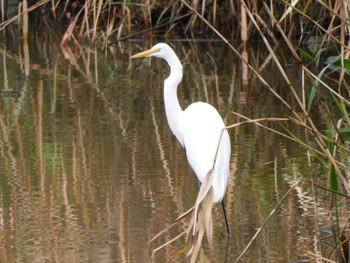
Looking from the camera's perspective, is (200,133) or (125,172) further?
(125,172)

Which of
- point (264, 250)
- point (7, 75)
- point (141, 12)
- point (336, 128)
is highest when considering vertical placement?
point (141, 12)

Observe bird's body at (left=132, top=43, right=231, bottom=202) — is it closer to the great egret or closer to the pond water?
the great egret

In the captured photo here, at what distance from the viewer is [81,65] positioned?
31.8 ft

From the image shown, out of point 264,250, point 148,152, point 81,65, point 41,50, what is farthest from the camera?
point 41,50

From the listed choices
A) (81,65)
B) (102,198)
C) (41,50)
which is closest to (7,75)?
(81,65)

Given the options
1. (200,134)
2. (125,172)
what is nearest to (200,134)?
(200,134)

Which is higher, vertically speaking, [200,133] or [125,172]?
[200,133]

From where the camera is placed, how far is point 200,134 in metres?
4.67

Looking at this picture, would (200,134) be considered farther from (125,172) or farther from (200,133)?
(125,172)

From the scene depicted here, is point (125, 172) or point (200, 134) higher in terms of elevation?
point (200, 134)

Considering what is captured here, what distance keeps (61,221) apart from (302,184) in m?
1.33

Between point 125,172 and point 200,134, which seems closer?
point 200,134

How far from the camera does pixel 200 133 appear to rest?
4676 millimetres

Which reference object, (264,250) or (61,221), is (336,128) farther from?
(61,221)
